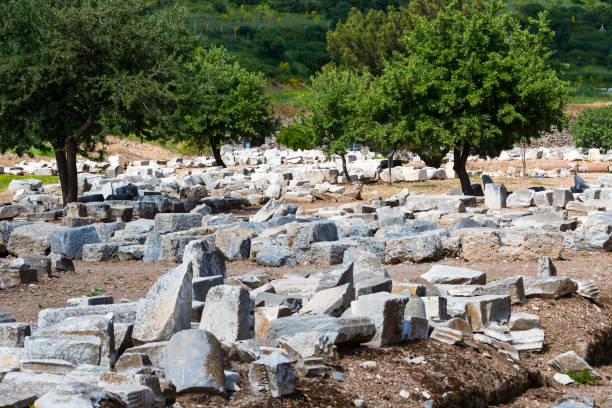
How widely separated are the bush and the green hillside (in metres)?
21.0

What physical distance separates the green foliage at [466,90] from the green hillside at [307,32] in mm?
57323

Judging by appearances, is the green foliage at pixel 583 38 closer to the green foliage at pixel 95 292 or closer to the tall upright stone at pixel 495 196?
the tall upright stone at pixel 495 196

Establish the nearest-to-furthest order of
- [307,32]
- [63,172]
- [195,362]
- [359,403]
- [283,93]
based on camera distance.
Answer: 1. [195,362]
2. [359,403]
3. [63,172]
4. [283,93]
5. [307,32]

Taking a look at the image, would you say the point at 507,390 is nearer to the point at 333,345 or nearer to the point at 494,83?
the point at 333,345

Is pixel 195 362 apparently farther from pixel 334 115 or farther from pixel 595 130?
pixel 595 130

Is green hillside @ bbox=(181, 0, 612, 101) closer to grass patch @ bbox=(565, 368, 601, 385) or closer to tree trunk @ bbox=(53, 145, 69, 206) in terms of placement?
tree trunk @ bbox=(53, 145, 69, 206)

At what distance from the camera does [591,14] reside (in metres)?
132

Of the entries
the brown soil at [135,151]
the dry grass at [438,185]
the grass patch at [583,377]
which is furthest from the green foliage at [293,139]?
the grass patch at [583,377]

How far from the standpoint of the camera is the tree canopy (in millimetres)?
20484

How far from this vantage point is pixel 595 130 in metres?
53.5

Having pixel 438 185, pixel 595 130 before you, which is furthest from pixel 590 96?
pixel 438 185

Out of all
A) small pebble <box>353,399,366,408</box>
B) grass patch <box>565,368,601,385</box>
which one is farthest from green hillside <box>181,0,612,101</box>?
small pebble <box>353,399,366,408</box>

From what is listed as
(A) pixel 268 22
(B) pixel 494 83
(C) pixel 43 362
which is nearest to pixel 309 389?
(C) pixel 43 362

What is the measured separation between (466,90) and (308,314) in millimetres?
16919
